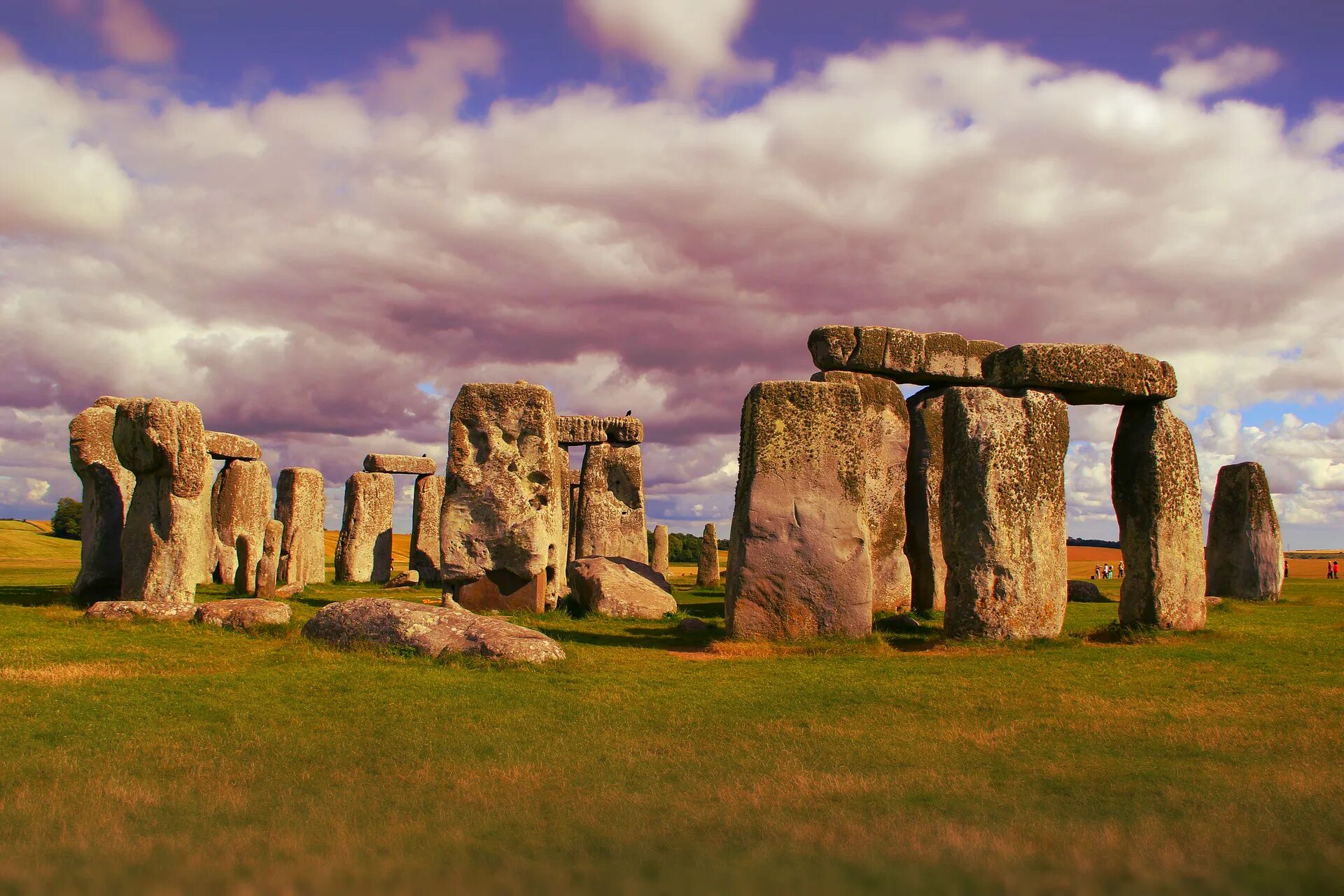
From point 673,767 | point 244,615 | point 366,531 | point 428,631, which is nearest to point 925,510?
point 428,631

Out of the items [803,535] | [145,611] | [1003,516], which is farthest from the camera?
[145,611]

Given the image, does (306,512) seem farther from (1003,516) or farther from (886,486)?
(1003,516)

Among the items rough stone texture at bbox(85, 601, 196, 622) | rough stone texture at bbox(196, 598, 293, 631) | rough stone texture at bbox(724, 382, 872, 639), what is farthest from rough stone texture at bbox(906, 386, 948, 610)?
rough stone texture at bbox(85, 601, 196, 622)

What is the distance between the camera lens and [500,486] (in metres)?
16.9

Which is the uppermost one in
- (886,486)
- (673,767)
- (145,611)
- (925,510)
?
(886,486)

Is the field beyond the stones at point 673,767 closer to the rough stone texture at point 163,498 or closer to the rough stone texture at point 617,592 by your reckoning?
the rough stone texture at point 163,498

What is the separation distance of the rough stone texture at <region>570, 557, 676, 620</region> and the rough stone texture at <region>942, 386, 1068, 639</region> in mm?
6133

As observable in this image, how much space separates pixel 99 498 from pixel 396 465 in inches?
426

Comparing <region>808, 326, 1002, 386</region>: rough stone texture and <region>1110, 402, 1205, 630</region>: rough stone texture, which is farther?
<region>808, 326, 1002, 386</region>: rough stone texture

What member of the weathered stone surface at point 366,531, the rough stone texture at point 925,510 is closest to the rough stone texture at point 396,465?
the weathered stone surface at point 366,531

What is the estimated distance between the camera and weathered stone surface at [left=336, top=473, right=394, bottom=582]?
2573 cm

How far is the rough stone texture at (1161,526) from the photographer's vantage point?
1262 centimetres

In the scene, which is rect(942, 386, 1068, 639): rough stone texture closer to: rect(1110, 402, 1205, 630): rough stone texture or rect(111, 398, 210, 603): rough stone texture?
rect(1110, 402, 1205, 630): rough stone texture

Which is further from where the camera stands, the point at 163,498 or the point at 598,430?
the point at 598,430
